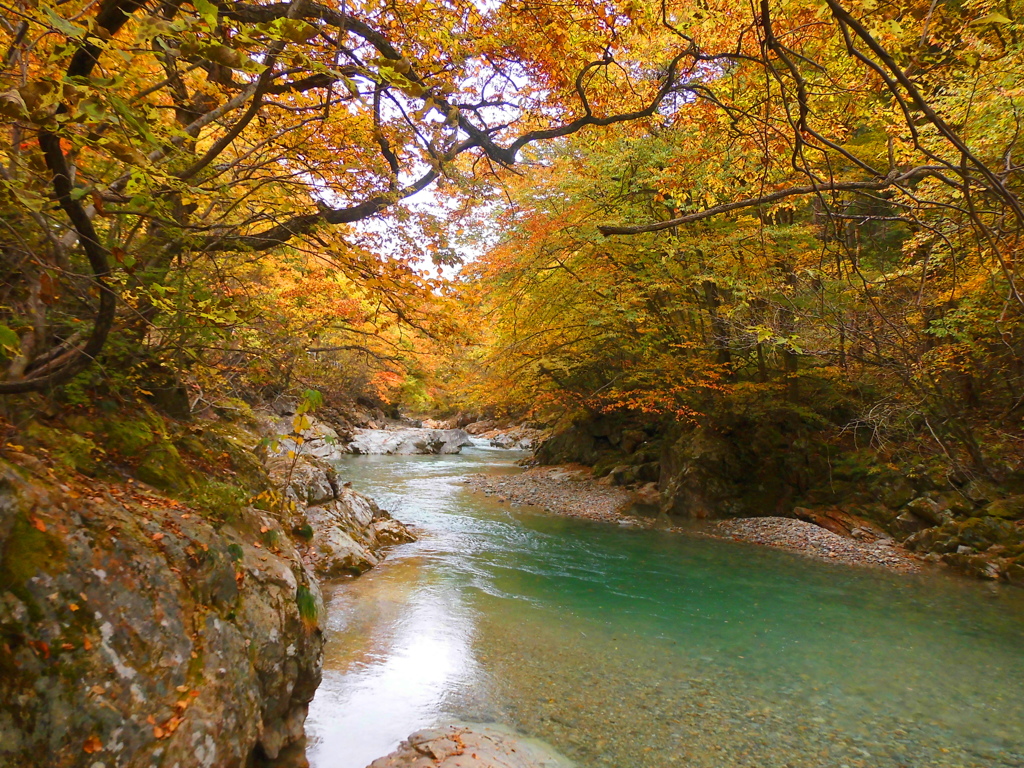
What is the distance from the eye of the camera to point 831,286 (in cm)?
899

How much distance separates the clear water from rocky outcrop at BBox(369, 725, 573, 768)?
20cm

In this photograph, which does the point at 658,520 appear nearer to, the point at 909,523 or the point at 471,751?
the point at 909,523

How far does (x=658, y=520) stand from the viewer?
1278 centimetres

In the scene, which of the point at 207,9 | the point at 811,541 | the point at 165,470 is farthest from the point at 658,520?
the point at 207,9

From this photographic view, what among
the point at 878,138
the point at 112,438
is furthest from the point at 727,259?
the point at 112,438

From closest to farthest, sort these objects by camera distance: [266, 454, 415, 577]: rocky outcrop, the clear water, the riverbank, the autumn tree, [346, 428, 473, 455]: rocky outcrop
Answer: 1. the clear water
2. the autumn tree
3. [266, 454, 415, 577]: rocky outcrop
4. the riverbank
5. [346, 428, 473, 455]: rocky outcrop

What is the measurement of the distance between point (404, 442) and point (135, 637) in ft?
77.6

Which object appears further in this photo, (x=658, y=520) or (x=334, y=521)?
(x=658, y=520)

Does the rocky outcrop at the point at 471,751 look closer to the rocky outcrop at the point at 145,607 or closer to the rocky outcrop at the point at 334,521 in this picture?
the rocky outcrop at the point at 145,607

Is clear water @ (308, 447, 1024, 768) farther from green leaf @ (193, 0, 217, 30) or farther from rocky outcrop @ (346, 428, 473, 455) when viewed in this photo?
rocky outcrop @ (346, 428, 473, 455)

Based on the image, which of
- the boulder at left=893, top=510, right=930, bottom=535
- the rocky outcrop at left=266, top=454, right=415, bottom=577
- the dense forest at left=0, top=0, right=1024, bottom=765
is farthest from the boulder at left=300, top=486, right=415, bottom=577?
the boulder at left=893, top=510, right=930, bottom=535

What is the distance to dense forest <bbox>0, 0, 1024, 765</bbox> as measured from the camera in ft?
6.98

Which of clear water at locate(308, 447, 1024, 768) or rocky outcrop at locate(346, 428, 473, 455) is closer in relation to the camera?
clear water at locate(308, 447, 1024, 768)

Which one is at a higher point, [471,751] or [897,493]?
[897,493]
